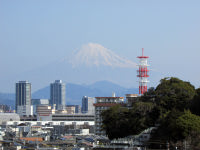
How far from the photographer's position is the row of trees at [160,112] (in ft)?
150

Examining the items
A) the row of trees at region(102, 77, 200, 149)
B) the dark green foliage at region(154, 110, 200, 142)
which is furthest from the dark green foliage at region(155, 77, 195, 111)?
the dark green foliage at region(154, 110, 200, 142)

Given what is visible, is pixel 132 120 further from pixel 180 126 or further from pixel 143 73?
pixel 143 73

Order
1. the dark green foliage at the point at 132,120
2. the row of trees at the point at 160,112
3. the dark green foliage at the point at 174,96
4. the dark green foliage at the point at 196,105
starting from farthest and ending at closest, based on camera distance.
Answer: the dark green foliage at the point at 174,96 → the dark green foliage at the point at 132,120 → the dark green foliage at the point at 196,105 → the row of trees at the point at 160,112

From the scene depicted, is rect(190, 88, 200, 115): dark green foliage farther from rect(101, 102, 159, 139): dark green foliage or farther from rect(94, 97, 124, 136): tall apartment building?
rect(94, 97, 124, 136): tall apartment building

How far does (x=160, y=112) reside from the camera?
51250mm

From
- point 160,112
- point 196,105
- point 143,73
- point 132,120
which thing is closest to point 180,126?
point 196,105

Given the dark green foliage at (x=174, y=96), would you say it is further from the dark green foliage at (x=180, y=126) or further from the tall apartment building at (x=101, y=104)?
the tall apartment building at (x=101, y=104)

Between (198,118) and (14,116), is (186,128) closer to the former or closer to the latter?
(198,118)

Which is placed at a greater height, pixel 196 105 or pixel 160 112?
pixel 196 105

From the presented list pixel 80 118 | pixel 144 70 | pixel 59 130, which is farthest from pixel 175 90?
pixel 80 118

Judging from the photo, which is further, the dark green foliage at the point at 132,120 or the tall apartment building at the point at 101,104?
the tall apartment building at the point at 101,104

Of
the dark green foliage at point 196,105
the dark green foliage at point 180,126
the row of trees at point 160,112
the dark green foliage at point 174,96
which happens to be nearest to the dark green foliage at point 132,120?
the row of trees at point 160,112

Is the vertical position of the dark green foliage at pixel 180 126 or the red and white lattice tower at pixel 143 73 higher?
the red and white lattice tower at pixel 143 73

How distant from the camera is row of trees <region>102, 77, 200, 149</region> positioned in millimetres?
45844
